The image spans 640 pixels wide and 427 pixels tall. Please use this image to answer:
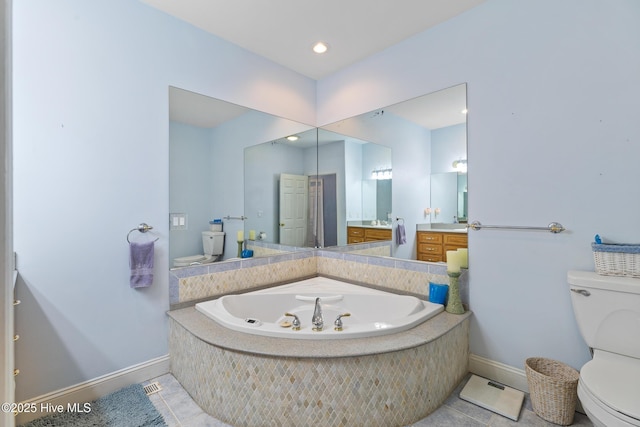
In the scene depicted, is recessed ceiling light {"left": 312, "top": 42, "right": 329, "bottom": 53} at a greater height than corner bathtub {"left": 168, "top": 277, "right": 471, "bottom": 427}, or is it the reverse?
recessed ceiling light {"left": 312, "top": 42, "right": 329, "bottom": 53}

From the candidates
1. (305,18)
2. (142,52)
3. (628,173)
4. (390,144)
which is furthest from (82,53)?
(628,173)

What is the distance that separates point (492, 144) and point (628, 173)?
0.71 m

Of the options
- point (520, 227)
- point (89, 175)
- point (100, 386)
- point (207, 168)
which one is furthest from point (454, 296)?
point (89, 175)

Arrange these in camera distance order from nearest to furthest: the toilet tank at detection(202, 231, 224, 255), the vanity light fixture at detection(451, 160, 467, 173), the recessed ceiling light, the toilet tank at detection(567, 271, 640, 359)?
the toilet tank at detection(567, 271, 640, 359), the vanity light fixture at detection(451, 160, 467, 173), the toilet tank at detection(202, 231, 224, 255), the recessed ceiling light

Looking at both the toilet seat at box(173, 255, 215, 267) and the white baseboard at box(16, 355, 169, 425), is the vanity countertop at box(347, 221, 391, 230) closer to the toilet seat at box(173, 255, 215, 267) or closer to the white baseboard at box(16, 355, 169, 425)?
the toilet seat at box(173, 255, 215, 267)

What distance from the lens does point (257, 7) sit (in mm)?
2104

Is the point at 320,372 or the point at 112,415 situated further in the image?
the point at 112,415

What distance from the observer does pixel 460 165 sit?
7.32 feet

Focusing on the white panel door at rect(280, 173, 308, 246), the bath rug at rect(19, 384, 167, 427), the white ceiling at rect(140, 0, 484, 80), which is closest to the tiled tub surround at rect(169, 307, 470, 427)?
the bath rug at rect(19, 384, 167, 427)

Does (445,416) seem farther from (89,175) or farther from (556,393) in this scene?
(89,175)

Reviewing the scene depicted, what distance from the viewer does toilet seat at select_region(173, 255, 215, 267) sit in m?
2.23

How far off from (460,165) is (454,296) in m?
0.96

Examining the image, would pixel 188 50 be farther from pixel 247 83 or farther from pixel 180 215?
pixel 180 215

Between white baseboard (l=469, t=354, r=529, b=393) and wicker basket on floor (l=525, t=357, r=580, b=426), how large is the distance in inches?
7.4
